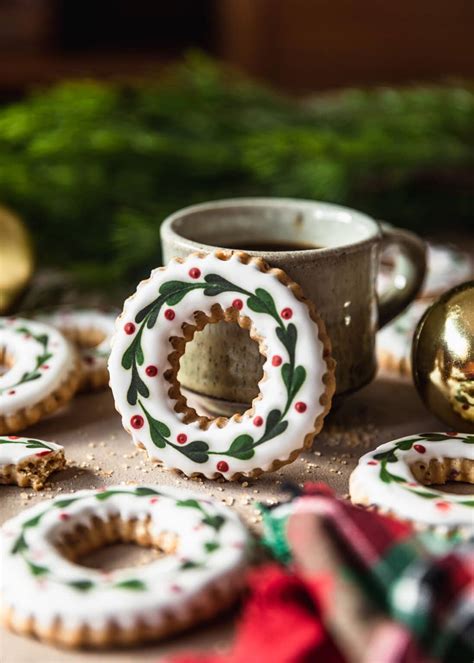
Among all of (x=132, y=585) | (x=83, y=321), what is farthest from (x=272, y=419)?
(x=83, y=321)

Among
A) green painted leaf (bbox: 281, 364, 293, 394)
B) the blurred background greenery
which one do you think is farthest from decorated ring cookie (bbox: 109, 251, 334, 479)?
the blurred background greenery

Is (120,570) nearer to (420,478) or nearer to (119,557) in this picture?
(119,557)

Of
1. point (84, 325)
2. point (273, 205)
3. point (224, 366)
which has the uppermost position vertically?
point (273, 205)

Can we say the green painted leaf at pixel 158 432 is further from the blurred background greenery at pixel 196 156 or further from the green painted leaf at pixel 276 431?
the blurred background greenery at pixel 196 156

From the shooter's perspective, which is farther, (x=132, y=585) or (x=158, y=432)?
(x=158, y=432)

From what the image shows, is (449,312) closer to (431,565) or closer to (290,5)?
(431,565)

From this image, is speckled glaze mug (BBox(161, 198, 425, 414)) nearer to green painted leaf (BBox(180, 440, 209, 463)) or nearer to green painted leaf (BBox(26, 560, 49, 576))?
green painted leaf (BBox(180, 440, 209, 463))

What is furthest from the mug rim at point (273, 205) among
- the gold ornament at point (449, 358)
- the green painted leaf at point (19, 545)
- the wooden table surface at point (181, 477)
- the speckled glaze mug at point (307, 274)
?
the green painted leaf at point (19, 545)

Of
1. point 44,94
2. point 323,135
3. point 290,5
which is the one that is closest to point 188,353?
point 323,135
